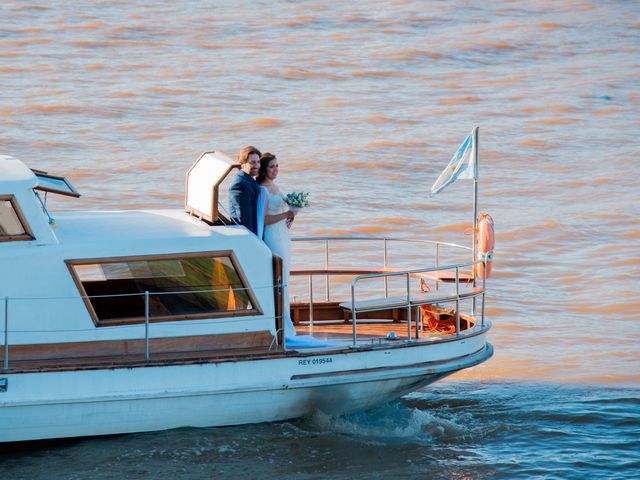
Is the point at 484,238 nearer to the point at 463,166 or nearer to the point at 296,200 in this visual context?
the point at 463,166

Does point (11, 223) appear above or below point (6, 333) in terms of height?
above

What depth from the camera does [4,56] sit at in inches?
1419

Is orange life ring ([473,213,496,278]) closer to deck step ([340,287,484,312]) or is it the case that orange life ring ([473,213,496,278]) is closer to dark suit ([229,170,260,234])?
deck step ([340,287,484,312])

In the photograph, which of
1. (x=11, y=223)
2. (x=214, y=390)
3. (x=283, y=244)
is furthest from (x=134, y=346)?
(x=283, y=244)

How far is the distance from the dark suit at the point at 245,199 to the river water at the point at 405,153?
2.23 metres

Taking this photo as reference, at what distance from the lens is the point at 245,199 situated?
11.7 meters

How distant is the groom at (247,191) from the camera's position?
1161 centimetres

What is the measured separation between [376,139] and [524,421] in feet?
54.4

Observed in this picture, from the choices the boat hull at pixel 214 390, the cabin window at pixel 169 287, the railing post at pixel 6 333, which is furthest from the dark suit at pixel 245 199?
the railing post at pixel 6 333

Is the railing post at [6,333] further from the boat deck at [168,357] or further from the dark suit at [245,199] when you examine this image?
the dark suit at [245,199]

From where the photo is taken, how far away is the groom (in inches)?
457

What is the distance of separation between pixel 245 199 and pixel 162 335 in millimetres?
1682

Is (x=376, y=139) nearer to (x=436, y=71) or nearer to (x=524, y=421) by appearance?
(x=436, y=71)

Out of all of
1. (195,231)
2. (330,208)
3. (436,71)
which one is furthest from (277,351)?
(436,71)
